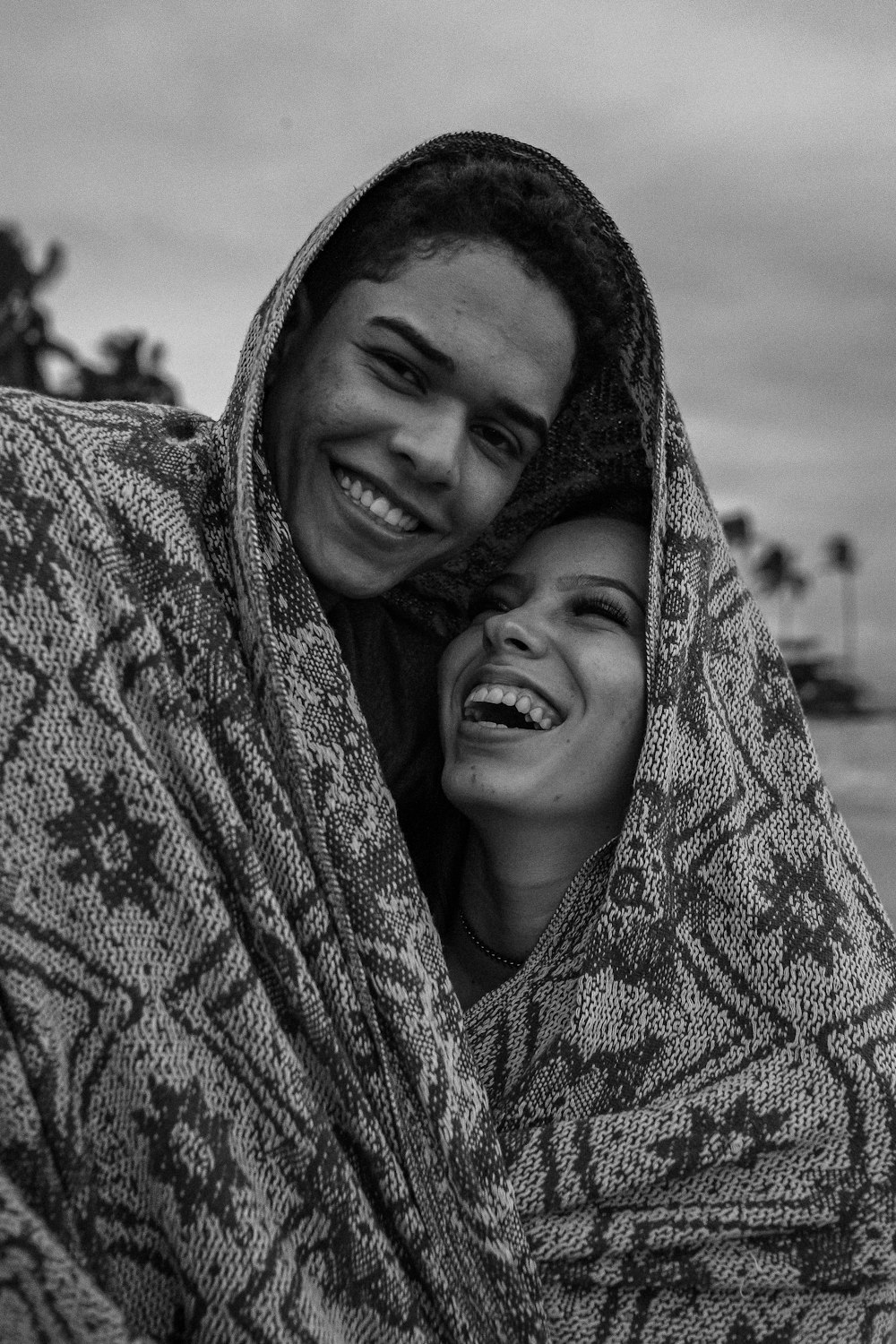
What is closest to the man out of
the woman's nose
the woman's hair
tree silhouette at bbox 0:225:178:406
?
the woman's nose

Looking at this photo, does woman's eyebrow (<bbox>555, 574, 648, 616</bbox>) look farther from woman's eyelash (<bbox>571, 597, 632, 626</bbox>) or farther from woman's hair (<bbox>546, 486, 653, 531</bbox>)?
woman's hair (<bbox>546, 486, 653, 531</bbox>)

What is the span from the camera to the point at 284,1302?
6.18 feet

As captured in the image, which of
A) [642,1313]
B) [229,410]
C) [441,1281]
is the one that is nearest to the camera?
[441,1281]

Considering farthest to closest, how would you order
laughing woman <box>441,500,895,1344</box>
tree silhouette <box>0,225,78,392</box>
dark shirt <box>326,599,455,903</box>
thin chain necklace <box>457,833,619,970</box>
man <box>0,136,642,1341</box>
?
tree silhouette <box>0,225,78,392</box>
dark shirt <box>326,599,455,903</box>
thin chain necklace <box>457,833,619,970</box>
laughing woman <box>441,500,895,1344</box>
man <box>0,136,642,1341</box>

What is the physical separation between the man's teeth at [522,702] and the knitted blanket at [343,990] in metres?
0.22

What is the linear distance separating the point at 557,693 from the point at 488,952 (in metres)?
0.58

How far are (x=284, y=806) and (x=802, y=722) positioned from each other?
1.16 m

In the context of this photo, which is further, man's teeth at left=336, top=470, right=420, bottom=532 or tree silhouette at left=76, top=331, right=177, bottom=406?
tree silhouette at left=76, top=331, right=177, bottom=406

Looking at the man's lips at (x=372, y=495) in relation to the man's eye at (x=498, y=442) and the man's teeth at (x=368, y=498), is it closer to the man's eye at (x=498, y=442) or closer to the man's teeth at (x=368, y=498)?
the man's teeth at (x=368, y=498)

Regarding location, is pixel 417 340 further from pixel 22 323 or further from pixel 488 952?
pixel 22 323

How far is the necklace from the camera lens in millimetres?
2785

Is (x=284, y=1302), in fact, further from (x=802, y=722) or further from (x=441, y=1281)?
(x=802, y=722)

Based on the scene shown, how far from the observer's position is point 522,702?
2.68 m

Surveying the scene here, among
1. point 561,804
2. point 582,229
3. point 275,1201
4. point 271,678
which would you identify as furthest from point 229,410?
point 275,1201
